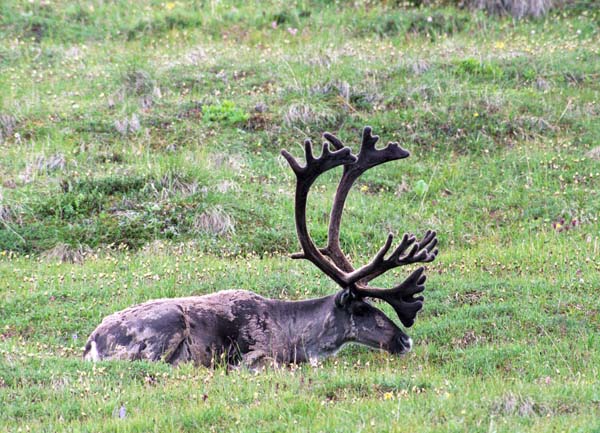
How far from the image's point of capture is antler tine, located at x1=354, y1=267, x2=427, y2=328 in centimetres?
921

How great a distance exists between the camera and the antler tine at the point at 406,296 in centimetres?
921

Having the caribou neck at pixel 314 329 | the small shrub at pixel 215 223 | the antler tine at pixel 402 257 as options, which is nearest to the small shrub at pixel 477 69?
the small shrub at pixel 215 223

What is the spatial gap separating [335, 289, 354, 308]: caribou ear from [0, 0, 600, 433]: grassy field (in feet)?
1.60

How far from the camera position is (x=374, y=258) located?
9.28m

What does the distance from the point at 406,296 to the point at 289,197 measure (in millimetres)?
4840

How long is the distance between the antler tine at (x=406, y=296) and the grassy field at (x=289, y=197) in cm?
38

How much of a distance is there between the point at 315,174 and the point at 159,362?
2188 millimetres

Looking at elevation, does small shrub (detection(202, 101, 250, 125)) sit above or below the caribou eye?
above

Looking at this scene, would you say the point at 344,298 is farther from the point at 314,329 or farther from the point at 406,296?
the point at 406,296

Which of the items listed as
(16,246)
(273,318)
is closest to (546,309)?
(273,318)

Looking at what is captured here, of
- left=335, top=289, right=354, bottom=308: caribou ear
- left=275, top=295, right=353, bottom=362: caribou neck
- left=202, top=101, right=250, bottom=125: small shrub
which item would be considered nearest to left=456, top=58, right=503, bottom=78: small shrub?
left=202, top=101, right=250, bottom=125: small shrub

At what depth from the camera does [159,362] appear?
8.86m

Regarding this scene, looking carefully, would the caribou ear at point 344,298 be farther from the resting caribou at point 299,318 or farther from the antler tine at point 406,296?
the antler tine at point 406,296

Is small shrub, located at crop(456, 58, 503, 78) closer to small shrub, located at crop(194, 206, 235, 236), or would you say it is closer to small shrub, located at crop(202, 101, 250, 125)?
small shrub, located at crop(202, 101, 250, 125)
